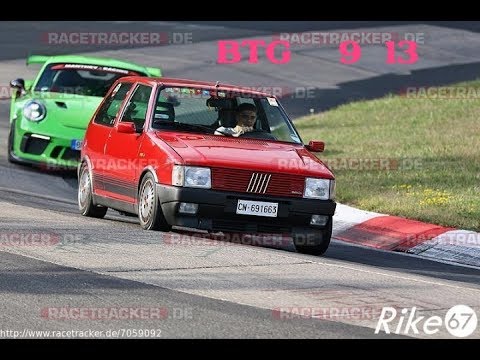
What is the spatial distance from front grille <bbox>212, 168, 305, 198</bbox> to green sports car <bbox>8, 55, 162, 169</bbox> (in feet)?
18.4

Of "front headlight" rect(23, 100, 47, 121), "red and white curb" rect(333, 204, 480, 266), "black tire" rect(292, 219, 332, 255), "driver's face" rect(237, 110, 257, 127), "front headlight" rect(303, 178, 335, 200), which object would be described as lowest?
"red and white curb" rect(333, 204, 480, 266)

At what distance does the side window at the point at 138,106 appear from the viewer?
14109 mm

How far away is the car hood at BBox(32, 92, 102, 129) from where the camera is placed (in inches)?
717

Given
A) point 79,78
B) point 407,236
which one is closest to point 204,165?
point 407,236

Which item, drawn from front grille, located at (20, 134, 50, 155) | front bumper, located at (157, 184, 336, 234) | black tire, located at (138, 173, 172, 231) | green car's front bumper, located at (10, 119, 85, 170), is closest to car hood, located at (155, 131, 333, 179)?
front bumper, located at (157, 184, 336, 234)

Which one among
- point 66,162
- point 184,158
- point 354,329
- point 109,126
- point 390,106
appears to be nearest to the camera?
point 354,329

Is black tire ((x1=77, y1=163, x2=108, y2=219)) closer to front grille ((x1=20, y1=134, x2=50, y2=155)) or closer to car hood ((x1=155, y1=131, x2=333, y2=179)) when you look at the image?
car hood ((x1=155, y1=131, x2=333, y2=179))

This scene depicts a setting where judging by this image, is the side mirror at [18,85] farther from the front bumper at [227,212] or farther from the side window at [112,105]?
the front bumper at [227,212]

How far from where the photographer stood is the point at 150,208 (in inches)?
516

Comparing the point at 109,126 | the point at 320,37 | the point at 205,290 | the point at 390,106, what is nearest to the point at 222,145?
the point at 109,126

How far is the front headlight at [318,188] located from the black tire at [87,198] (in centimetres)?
275
